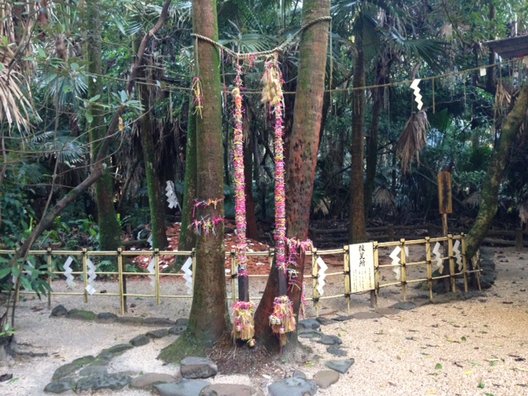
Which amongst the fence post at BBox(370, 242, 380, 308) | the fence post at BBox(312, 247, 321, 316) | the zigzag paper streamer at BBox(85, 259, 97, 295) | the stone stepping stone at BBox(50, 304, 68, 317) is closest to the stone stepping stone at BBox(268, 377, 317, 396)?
the fence post at BBox(312, 247, 321, 316)

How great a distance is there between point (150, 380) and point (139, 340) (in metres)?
1.18

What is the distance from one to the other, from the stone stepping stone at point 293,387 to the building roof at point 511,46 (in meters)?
6.17

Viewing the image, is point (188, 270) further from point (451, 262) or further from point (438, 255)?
point (451, 262)

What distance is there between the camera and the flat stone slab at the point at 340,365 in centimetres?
515

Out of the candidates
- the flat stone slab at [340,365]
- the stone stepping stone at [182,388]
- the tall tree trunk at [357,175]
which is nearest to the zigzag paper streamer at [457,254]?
the tall tree trunk at [357,175]

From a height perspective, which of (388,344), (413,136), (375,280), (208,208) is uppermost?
(413,136)

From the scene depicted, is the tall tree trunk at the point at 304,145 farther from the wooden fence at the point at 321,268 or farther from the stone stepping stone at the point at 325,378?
the wooden fence at the point at 321,268

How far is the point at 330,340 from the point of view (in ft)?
20.0

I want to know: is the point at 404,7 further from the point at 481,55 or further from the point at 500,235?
the point at 500,235

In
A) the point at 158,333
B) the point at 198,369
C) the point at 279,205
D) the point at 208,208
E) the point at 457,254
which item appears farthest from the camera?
the point at 457,254

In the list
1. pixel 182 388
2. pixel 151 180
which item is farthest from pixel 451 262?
pixel 151 180

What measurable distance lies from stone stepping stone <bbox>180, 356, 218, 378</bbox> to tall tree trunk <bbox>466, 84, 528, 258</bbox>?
560cm

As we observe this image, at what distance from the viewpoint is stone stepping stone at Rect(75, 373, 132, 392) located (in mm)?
4633

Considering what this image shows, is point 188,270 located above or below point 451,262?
above
